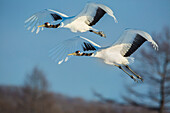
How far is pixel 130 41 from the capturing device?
3693 millimetres

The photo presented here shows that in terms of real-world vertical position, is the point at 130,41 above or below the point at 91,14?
below

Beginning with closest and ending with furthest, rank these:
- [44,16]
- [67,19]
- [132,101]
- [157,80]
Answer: [67,19]
[44,16]
[157,80]
[132,101]

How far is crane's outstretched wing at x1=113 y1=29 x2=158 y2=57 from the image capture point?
11.6ft

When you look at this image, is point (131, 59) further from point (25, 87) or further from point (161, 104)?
point (25, 87)

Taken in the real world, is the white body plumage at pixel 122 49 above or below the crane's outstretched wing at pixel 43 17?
below

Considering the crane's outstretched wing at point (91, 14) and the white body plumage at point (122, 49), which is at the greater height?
the crane's outstretched wing at point (91, 14)

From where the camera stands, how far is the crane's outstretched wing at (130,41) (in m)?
3.53

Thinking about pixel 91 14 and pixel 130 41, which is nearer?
pixel 130 41

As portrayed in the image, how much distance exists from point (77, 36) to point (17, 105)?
11.7 m

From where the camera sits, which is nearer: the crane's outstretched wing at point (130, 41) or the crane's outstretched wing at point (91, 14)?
the crane's outstretched wing at point (130, 41)

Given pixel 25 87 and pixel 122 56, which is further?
pixel 25 87

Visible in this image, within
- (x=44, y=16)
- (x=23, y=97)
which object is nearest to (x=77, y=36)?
(x=44, y=16)

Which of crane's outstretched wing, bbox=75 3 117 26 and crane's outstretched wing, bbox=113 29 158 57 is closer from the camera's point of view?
crane's outstretched wing, bbox=113 29 158 57

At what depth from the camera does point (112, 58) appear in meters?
3.75
